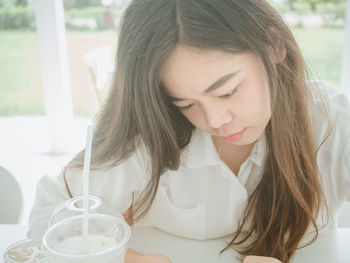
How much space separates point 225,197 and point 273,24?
0.43 m

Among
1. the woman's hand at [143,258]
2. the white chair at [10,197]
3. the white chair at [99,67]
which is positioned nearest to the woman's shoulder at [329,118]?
the woman's hand at [143,258]

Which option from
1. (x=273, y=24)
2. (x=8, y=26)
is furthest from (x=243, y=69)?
(x=8, y=26)

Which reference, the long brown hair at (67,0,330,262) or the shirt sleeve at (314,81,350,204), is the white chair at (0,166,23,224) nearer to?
the long brown hair at (67,0,330,262)

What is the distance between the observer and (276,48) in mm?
792

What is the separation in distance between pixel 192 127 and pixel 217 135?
5.3 inches

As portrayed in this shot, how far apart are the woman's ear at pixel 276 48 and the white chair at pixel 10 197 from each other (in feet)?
2.26

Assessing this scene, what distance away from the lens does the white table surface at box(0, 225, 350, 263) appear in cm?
80

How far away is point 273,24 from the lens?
30.4 inches

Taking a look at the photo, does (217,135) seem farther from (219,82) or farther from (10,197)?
(10,197)

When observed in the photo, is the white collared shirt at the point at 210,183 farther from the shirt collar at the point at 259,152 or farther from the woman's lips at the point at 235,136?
the woman's lips at the point at 235,136

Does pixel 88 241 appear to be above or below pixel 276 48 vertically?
below

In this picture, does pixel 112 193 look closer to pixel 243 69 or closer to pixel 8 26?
pixel 243 69

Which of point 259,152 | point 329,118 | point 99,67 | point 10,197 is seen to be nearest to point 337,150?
point 329,118

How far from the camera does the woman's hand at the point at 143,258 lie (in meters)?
0.75
